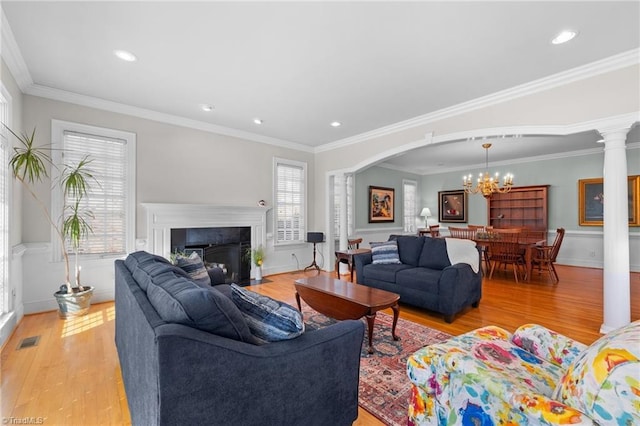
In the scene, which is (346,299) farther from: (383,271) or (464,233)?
(464,233)

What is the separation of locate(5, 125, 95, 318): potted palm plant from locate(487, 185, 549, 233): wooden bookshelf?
29.6 ft

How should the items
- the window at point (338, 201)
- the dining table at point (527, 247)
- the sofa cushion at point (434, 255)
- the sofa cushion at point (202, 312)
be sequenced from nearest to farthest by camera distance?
1. the sofa cushion at point (202, 312)
2. the sofa cushion at point (434, 255)
3. the dining table at point (527, 247)
4. the window at point (338, 201)

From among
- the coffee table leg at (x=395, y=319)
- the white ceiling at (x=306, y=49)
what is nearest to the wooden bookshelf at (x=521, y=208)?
the white ceiling at (x=306, y=49)

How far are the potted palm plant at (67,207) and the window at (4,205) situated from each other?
0.11 m

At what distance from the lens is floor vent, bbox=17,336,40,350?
107 inches

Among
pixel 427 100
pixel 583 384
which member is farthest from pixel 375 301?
pixel 427 100

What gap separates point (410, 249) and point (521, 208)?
5.28m

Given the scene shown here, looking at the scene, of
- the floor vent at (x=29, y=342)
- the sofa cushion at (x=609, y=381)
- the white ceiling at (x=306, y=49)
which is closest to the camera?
the sofa cushion at (x=609, y=381)

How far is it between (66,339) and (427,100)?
16.2ft

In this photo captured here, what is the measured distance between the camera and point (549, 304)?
3.96 meters

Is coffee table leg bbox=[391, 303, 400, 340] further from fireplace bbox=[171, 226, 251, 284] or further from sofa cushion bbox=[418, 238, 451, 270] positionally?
fireplace bbox=[171, 226, 251, 284]

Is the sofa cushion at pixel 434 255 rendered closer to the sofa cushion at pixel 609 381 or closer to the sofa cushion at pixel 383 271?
the sofa cushion at pixel 383 271

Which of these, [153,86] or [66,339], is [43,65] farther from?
[66,339]

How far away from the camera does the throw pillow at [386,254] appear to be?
431 cm
